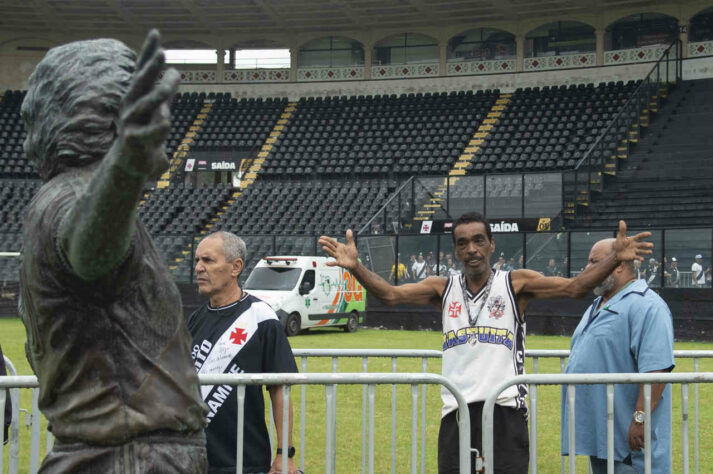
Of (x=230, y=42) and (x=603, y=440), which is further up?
(x=230, y=42)

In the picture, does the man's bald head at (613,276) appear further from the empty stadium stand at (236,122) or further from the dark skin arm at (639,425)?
the empty stadium stand at (236,122)

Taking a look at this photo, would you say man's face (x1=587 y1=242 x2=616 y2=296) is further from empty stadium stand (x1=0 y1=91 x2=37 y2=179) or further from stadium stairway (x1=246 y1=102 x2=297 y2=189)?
empty stadium stand (x1=0 y1=91 x2=37 y2=179)

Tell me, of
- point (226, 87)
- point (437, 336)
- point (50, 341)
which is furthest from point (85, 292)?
point (226, 87)

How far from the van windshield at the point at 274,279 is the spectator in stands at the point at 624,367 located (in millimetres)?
16639

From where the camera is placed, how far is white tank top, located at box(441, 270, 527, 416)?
184 inches

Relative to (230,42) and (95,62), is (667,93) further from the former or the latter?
(95,62)

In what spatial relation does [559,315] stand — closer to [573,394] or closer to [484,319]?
[484,319]

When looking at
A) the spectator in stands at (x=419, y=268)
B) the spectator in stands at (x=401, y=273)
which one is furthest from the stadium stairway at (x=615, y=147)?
the spectator in stands at (x=401, y=273)

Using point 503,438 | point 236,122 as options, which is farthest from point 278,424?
point 236,122

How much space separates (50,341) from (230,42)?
4135 centimetres

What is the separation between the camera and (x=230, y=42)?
138ft

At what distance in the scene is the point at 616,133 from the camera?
96.7 ft

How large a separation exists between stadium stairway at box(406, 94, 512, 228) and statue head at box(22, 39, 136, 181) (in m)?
23.5

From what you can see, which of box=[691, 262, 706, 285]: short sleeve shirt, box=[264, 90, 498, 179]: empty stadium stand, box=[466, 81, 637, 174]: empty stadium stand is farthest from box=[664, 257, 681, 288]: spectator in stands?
box=[264, 90, 498, 179]: empty stadium stand
